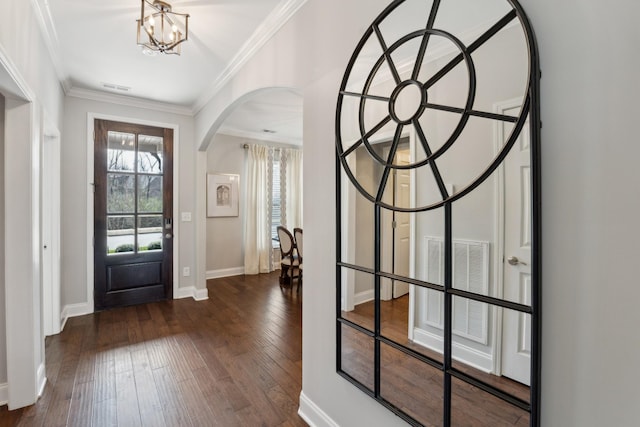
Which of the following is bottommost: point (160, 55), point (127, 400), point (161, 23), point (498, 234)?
point (127, 400)

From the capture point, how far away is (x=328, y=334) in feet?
5.54

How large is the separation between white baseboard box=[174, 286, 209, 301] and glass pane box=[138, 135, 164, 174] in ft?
5.46

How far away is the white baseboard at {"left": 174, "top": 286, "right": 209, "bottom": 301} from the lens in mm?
4160

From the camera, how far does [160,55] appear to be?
8.79 feet

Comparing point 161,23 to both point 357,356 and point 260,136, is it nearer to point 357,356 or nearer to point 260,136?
point 357,356

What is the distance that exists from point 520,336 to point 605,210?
43 cm

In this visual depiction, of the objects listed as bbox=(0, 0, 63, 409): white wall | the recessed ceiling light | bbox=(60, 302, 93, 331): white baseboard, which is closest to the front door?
bbox=(60, 302, 93, 331): white baseboard

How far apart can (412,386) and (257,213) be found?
467 centimetres

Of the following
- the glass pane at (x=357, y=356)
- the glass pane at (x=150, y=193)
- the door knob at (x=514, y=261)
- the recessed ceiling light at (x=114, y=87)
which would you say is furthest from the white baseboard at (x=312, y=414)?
→ the recessed ceiling light at (x=114, y=87)

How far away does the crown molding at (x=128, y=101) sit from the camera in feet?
11.5

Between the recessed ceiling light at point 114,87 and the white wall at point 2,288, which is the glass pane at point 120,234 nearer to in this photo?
the recessed ceiling light at point 114,87

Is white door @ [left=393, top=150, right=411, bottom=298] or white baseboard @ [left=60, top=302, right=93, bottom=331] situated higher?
white door @ [left=393, top=150, right=411, bottom=298]

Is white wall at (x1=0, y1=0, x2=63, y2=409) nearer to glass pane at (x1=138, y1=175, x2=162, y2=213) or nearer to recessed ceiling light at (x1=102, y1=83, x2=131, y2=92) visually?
recessed ceiling light at (x1=102, y1=83, x2=131, y2=92)

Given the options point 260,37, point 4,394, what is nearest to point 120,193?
point 4,394
